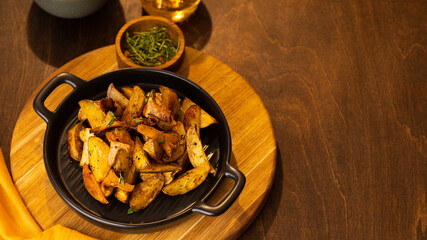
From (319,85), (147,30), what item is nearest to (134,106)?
(147,30)

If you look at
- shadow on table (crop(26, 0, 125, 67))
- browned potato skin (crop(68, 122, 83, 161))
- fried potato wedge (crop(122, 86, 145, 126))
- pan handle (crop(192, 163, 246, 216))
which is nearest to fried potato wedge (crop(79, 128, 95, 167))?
browned potato skin (crop(68, 122, 83, 161))

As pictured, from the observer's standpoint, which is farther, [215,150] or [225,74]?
[225,74]

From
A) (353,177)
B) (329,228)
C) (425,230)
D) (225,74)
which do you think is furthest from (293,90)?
(425,230)

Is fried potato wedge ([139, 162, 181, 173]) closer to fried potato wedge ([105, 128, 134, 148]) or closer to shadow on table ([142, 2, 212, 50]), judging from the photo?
fried potato wedge ([105, 128, 134, 148])

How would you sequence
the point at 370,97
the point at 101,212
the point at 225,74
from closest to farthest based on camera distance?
the point at 101,212 < the point at 225,74 < the point at 370,97

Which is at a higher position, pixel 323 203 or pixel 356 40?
pixel 356 40

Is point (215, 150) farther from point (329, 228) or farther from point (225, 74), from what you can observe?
point (329, 228)

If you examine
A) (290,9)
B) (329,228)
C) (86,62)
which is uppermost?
(86,62)

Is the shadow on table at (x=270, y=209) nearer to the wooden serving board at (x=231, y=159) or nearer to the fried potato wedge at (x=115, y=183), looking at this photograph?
the wooden serving board at (x=231, y=159)
